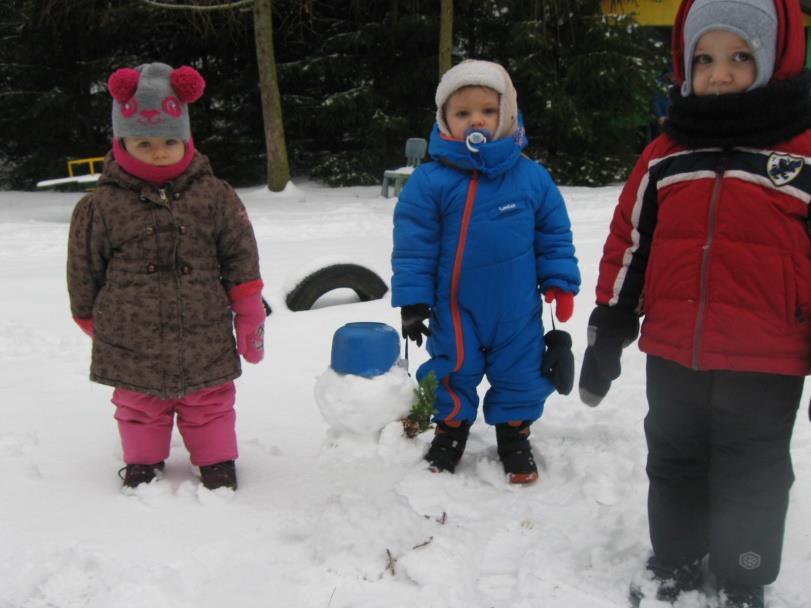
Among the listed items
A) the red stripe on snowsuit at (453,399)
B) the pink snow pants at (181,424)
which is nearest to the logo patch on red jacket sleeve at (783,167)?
the red stripe on snowsuit at (453,399)

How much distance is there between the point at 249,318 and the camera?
108 inches

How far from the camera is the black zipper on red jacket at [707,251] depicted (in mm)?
1858

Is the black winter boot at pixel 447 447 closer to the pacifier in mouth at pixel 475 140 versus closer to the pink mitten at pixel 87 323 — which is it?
the pacifier in mouth at pixel 475 140

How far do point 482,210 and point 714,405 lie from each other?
1.06 m

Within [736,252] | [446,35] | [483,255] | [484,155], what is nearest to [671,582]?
[736,252]

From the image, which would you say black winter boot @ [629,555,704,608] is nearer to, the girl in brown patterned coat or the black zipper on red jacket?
the black zipper on red jacket

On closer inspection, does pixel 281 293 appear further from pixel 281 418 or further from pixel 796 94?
pixel 796 94

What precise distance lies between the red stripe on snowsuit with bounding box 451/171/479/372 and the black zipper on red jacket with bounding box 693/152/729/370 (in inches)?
37.2

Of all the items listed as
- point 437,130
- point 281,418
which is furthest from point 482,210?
point 281,418

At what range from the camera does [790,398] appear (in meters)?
1.92

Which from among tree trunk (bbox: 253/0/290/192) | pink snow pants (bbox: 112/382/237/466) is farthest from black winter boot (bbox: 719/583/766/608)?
tree trunk (bbox: 253/0/290/192)

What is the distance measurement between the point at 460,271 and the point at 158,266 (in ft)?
3.43

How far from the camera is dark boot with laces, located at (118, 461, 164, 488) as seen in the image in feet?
8.97

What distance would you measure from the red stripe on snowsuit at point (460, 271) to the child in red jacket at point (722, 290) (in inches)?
24.6
